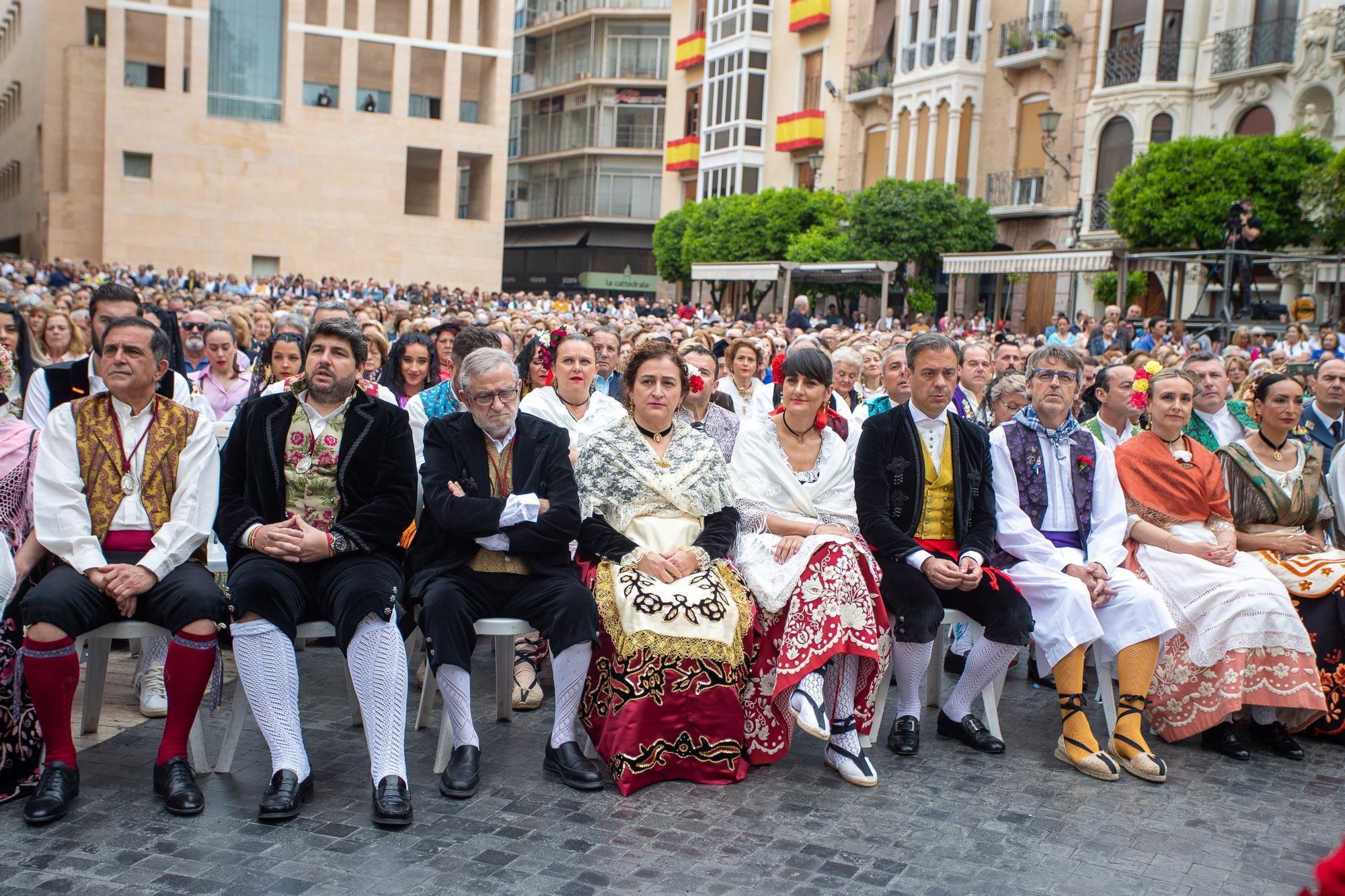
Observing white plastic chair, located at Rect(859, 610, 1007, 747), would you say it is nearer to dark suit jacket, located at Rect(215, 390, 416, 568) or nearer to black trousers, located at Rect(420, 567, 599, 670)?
black trousers, located at Rect(420, 567, 599, 670)

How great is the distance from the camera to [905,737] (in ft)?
17.9

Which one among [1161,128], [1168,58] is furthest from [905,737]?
[1168,58]

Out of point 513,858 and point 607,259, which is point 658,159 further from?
point 513,858

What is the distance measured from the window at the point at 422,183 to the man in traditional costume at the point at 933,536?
1677 inches

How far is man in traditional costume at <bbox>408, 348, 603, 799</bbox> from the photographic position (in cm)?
482

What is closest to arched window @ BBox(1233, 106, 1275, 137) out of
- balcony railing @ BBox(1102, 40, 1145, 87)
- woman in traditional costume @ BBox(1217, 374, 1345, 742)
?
balcony railing @ BBox(1102, 40, 1145, 87)

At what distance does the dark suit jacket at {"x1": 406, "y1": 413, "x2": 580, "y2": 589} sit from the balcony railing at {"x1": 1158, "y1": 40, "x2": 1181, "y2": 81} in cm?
2774

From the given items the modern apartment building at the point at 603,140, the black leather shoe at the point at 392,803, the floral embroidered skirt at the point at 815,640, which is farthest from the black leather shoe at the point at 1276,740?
the modern apartment building at the point at 603,140

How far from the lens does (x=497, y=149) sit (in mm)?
45625

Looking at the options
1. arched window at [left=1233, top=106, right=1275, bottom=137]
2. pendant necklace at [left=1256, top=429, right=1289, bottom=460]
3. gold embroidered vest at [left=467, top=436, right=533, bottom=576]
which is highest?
arched window at [left=1233, top=106, right=1275, bottom=137]

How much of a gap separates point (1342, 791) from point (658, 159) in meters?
53.3

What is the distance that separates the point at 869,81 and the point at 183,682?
37.6 metres

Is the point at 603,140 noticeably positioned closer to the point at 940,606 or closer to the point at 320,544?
the point at 940,606

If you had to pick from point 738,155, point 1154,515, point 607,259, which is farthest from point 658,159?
point 1154,515
